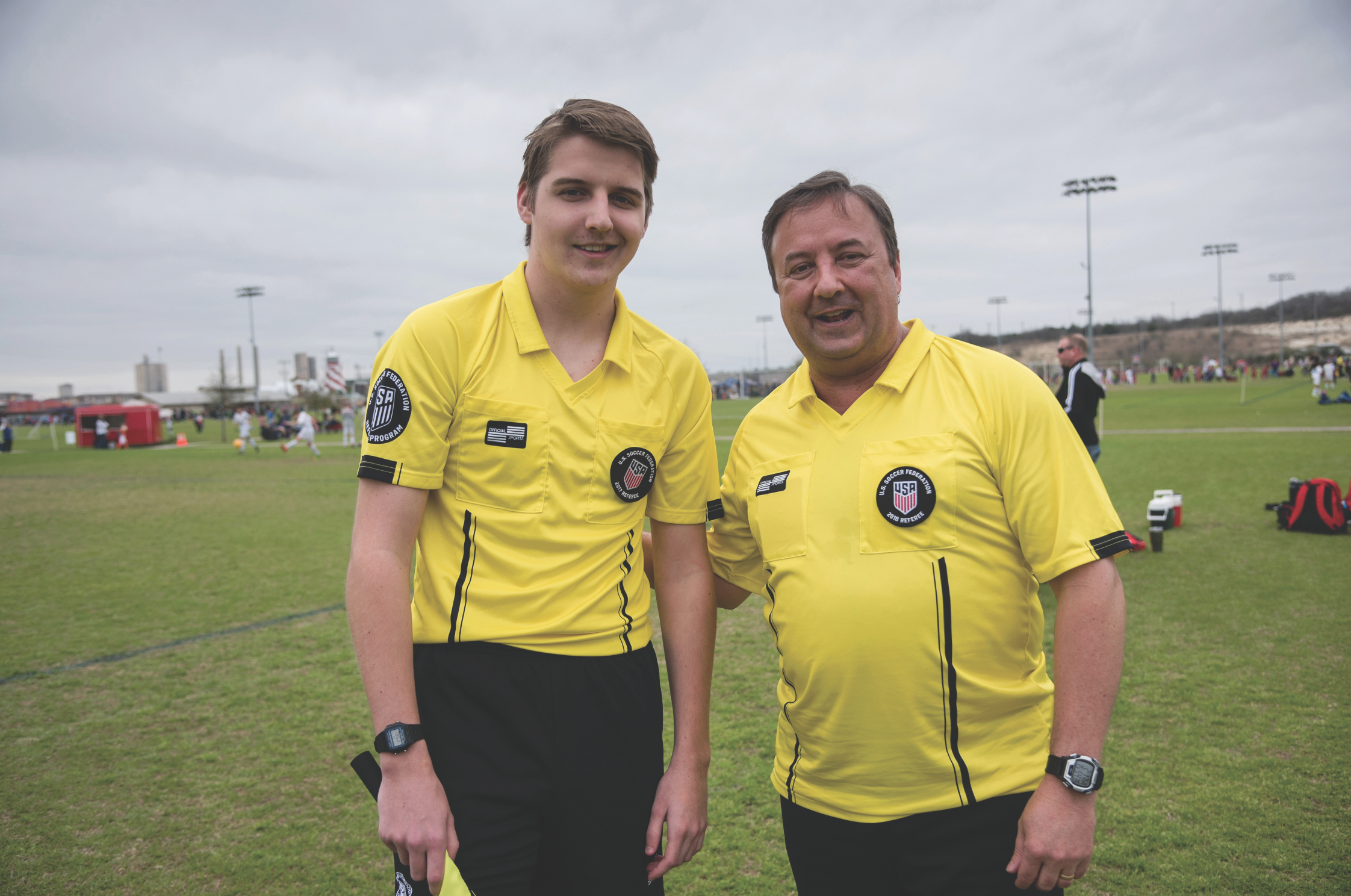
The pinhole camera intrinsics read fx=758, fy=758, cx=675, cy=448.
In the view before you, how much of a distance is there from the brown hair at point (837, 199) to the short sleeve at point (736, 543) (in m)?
0.59

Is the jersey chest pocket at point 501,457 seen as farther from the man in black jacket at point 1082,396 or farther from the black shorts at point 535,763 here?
the man in black jacket at point 1082,396

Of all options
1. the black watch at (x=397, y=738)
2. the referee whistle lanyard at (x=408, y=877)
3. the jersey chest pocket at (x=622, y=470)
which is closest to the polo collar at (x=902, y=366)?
the jersey chest pocket at (x=622, y=470)

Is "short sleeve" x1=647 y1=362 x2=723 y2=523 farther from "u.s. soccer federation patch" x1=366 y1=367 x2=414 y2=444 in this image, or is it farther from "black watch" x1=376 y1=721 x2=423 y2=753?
"black watch" x1=376 y1=721 x2=423 y2=753

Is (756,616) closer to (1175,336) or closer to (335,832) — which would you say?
(335,832)

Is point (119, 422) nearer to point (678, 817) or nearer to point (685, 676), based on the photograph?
point (685, 676)

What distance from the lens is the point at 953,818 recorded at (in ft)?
6.12

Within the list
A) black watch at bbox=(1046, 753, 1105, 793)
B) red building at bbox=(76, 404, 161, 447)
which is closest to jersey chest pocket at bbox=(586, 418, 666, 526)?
black watch at bbox=(1046, 753, 1105, 793)

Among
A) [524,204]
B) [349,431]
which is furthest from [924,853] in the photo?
[349,431]

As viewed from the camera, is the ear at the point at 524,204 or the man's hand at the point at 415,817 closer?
the man's hand at the point at 415,817

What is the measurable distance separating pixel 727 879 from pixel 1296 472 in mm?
16060

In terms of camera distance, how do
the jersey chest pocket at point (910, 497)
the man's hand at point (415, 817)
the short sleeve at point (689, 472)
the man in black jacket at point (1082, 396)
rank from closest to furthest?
the man's hand at point (415, 817), the jersey chest pocket at point (910, 497), the short sleeve at point (689, 472), the man in black jacket at point (1082, 396)

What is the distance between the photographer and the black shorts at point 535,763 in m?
1.79

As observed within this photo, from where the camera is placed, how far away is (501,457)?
1913 millimetres

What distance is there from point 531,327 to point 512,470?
0.39 m
